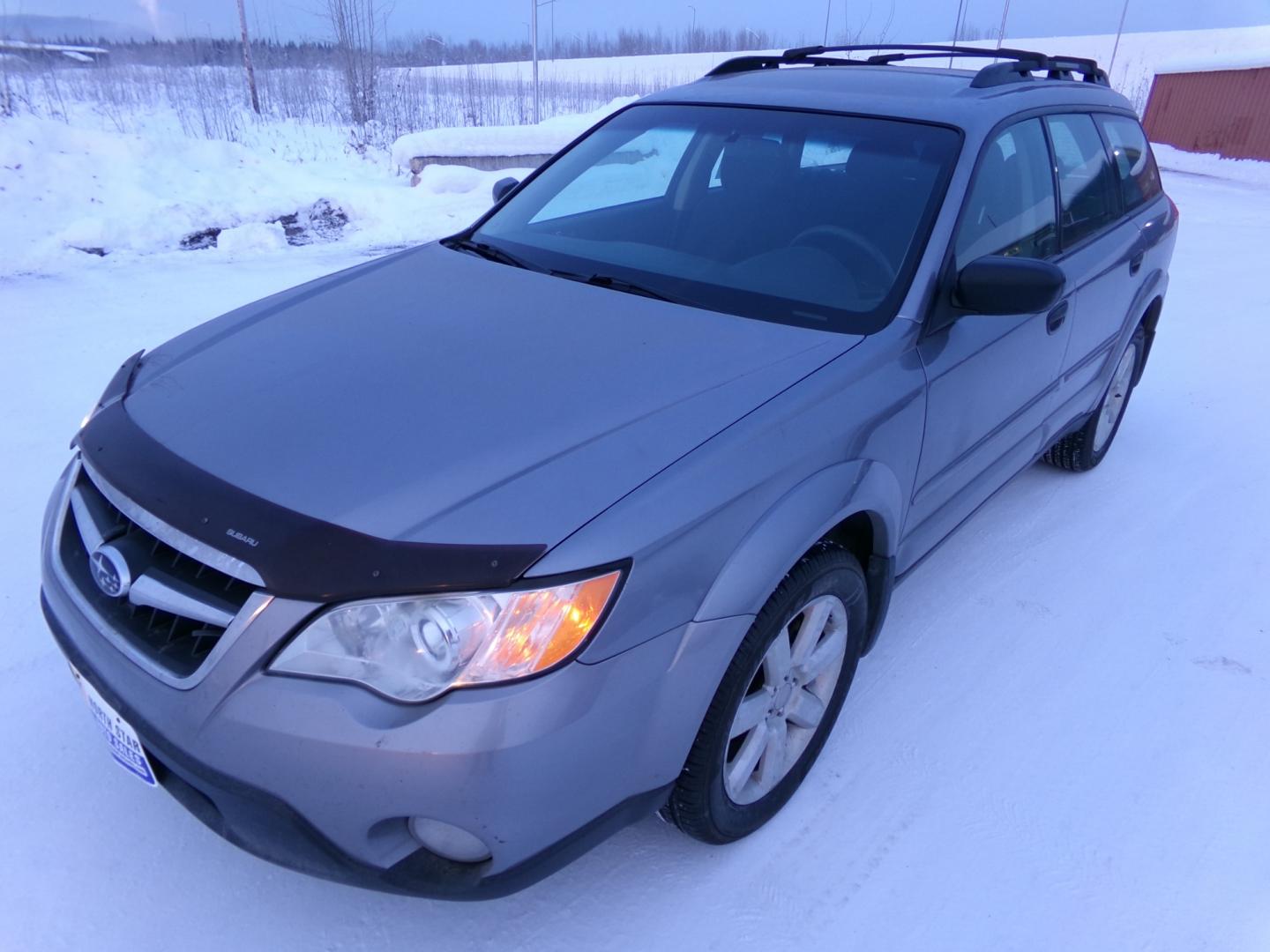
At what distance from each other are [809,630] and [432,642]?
0.96 m

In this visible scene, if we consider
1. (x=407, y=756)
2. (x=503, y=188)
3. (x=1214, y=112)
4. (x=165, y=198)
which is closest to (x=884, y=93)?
(x=503, y=188)

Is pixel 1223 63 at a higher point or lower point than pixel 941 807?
higher

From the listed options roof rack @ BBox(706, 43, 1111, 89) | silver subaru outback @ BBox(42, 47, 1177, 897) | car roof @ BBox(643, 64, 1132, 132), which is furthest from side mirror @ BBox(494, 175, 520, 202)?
roof rack @ BBox(706, 43, 1111, 89)

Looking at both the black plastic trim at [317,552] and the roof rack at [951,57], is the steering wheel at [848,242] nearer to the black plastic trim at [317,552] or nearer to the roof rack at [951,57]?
the roof rack at [951,57]

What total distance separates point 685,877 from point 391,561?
1071 millimetres

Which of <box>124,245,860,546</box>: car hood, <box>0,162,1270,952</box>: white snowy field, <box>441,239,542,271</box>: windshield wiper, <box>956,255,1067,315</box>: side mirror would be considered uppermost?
<box>956,255,1067,315</box>: side mirror

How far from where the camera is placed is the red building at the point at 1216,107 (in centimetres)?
2006

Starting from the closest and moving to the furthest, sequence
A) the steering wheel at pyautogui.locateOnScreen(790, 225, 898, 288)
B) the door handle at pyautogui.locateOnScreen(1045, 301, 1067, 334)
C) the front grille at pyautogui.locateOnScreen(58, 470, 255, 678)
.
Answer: the front grille at pyautogui.locateOnScreen(58, 470, 255, 678), the steering wheel at pyautogui.locateOnScreen(790, 225, 898, 288), the door handle at pyautogui.locateOnScreen(1045, 301, 1067, 334)

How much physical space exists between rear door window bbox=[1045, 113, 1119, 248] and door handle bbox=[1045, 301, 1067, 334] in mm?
261

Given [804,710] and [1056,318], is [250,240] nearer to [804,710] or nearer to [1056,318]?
[1056,318]

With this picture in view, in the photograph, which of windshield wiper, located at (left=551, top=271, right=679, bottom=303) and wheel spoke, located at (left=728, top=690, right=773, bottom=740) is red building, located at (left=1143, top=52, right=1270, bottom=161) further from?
wheel spoke, located at (left=728, top=690, right=773, bottom=740)

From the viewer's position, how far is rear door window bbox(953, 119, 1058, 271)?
2566 mm

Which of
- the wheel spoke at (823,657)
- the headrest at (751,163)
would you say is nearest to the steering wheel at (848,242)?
the headrest at (751,163)

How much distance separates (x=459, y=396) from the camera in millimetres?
1951
